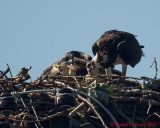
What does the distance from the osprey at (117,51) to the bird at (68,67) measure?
13.5 inches

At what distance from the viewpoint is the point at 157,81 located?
8.70 m

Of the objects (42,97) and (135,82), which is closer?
(42,97)

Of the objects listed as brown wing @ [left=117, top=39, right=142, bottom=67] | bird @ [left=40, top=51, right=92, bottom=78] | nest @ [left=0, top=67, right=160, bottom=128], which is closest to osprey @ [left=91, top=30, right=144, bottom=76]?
brown wing @ [left=117, top=39, right=142, bottom=67]

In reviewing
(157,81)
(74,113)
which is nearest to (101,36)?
(157,81)

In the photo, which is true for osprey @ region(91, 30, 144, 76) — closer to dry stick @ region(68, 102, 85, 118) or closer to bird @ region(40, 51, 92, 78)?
bird @ region(40, 51, 92, 78)

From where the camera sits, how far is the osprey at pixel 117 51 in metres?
11.6

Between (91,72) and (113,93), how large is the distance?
3672 mm

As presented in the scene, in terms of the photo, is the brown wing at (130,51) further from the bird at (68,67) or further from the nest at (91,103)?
the nest at (91,103)

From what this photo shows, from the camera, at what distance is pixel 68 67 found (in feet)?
38.7

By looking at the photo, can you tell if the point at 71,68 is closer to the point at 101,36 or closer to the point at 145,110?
the point at 101,36

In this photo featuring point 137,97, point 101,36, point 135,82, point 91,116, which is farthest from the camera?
point 101,36

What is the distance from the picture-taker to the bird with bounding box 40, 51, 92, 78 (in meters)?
11.6

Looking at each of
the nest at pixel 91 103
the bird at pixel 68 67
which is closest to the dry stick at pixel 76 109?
the nest at pixel 91 103

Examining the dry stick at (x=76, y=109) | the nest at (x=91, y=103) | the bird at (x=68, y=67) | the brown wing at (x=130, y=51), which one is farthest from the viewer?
the bird at (x=68, y=67)
